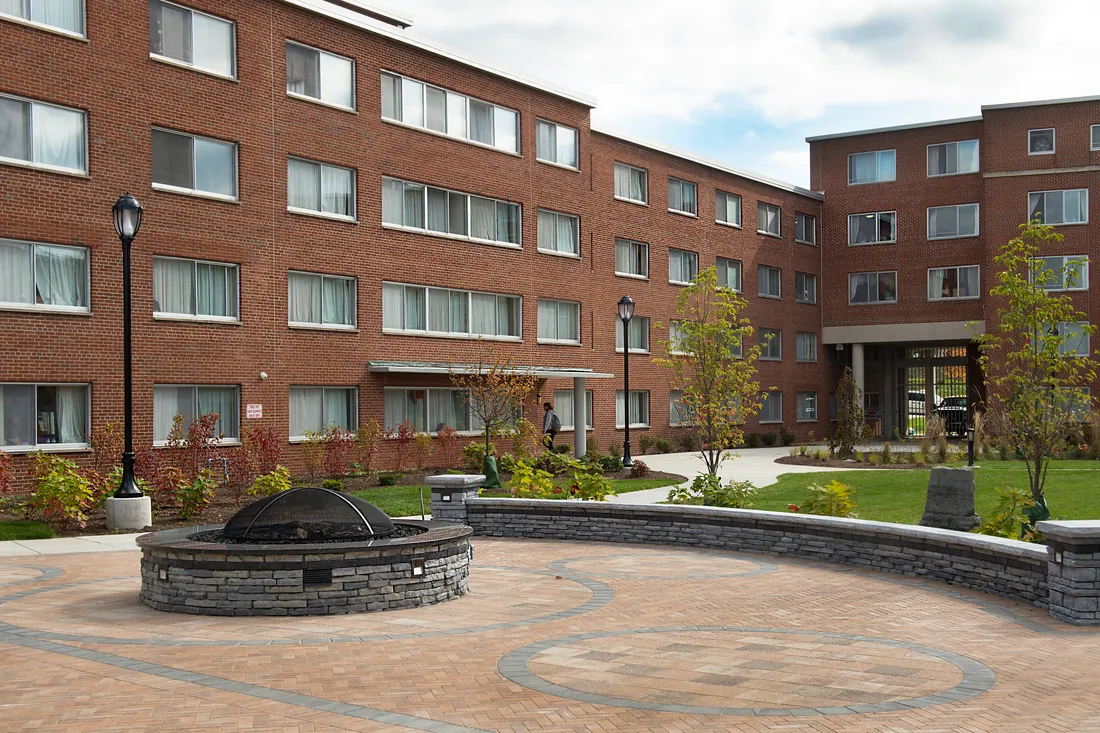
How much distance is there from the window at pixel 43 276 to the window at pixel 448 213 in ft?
29.9

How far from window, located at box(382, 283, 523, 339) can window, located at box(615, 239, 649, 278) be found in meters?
6.47

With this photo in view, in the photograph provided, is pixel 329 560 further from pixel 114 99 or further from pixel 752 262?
pixel 752 262

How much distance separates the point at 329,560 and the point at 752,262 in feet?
130

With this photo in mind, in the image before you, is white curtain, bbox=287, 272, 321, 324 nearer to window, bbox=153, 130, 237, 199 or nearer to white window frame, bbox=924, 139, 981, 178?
window, bbox=153, 130, 237, 199

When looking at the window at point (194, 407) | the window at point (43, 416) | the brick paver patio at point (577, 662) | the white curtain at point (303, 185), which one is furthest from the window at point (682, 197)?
the brick paver patio at point (577, 662)

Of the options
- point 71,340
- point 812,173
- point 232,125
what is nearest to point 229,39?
point 232,125

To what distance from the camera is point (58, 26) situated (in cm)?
2359

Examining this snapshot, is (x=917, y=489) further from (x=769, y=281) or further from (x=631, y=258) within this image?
(x=769, y=281)

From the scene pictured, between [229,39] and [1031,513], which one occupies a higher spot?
[229,39]

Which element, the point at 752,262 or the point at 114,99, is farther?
the point at 752,262

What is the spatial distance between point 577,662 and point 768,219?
43005 millimetres

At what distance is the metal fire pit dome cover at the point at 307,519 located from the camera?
36.6 feet

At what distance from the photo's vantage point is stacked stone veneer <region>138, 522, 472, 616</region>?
10273 mm

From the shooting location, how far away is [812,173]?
52344mm
